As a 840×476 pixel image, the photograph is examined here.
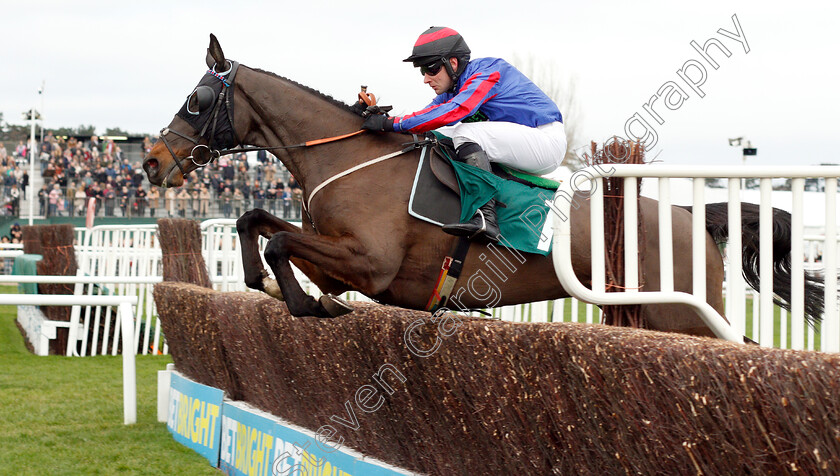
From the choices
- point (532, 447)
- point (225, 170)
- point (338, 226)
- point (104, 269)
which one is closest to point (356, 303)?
point (338, 226)

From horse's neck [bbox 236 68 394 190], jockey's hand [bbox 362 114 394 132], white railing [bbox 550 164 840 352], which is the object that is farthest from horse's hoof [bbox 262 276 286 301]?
white railing [bbox 550 164 840 352]

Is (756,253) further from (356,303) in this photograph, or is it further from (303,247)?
(303,247)

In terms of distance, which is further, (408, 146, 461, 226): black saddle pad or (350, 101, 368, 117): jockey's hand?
(350, 101, 368, 117): jockey's hand

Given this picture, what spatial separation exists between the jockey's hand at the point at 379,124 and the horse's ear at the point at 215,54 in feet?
2.37

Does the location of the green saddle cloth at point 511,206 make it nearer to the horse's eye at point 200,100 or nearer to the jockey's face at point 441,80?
the jockey's face at point 441,80

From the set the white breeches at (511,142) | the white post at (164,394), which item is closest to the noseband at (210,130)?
the white breeches at (511,142)

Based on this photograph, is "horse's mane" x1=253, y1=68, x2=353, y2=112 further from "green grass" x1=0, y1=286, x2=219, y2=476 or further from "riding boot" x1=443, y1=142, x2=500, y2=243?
"green grass" x1=0, y1=286, x2=219, y2=476

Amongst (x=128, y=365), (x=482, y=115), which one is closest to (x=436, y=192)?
(x=482, y=115)

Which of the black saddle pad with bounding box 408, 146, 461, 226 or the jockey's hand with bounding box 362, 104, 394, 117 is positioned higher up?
the jockey's hand with bounding box 362, 104, 394, 117

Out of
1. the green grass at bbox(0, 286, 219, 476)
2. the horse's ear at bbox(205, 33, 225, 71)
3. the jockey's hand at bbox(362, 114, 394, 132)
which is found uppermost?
the horse's ear at bbox(205, 33, 225, 71)

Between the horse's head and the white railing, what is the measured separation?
1.66 meters

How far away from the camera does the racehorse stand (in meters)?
3.51

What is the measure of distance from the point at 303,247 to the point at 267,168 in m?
21.1

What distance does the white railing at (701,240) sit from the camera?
2.94 m
